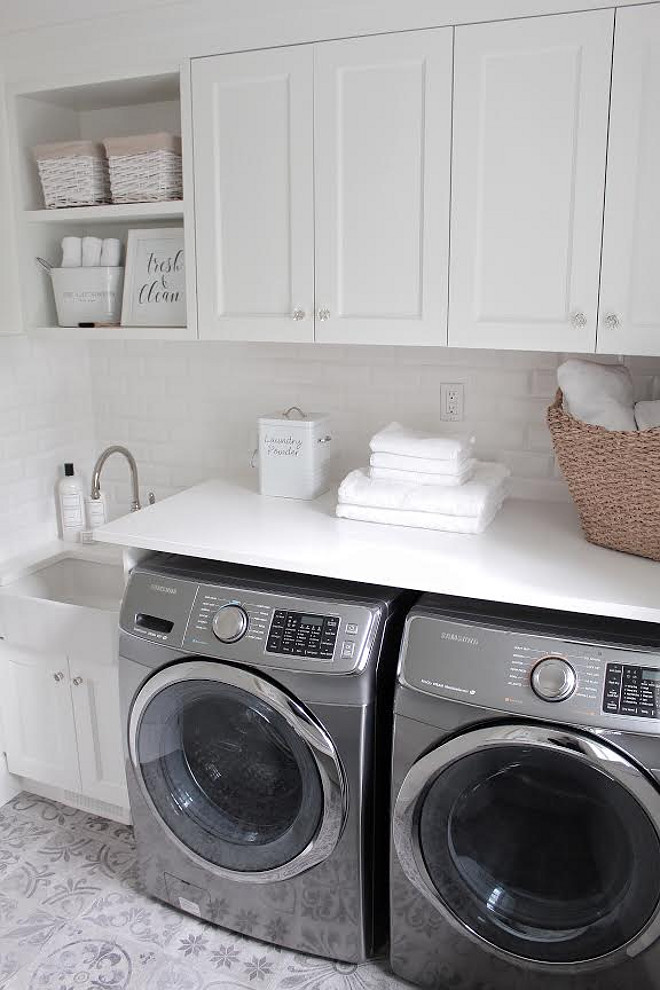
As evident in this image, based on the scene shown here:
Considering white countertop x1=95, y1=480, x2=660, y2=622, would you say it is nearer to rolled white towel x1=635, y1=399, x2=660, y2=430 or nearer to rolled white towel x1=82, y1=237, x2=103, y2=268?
rolled white towel x1=635, y1=399, x2=660, y2=430

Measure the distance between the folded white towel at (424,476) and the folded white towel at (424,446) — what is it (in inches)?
0.9

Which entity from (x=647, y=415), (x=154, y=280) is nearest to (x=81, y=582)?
(x=154, y=280)

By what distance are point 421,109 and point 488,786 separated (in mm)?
1448

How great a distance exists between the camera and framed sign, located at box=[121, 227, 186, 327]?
2469 millimetres

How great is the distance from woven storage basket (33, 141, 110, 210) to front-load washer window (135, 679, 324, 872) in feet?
4.52

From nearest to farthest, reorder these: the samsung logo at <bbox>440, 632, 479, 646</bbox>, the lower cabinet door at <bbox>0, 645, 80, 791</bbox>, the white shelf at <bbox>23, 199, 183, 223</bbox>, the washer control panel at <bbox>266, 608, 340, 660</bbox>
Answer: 1. the samsung logo at <bbox>440, 632, 479, 646</bbox>
2. the washer control panel at <bbox>266, 608, 340, 660</bbox>
3. the white shelf at <bbox>23, 199, 183, 223</bbox>
4. the lower cabinet door at <bbox>0, 645, 80, 791</bbox>

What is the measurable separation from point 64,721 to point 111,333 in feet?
3.56

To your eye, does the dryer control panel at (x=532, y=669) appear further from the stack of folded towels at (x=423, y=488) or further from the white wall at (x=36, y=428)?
the white wall at (x=36, y=428)

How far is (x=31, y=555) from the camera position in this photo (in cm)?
266

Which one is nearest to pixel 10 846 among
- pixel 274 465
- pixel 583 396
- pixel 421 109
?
pixel 274 465

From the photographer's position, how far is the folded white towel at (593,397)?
1902 millimetres

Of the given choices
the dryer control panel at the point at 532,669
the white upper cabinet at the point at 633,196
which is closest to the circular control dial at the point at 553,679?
the dryer control panel at the point at 532,669

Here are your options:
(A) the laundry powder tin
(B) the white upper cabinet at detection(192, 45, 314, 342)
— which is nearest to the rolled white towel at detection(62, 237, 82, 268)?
(B) the white upper cabinet at detection(192, 45, 314, 342)

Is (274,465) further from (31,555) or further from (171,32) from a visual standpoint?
(171,32)
